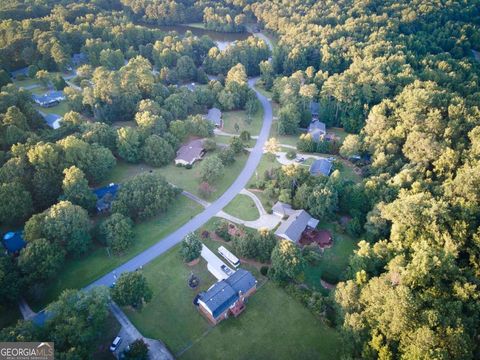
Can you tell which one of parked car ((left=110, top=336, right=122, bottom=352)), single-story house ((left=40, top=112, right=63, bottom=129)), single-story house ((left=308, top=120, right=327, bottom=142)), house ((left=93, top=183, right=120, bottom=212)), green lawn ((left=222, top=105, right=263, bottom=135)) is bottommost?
parked car ((left=110, top=336, right=122, bottom=352))

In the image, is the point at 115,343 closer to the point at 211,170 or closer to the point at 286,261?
the point at 286,261

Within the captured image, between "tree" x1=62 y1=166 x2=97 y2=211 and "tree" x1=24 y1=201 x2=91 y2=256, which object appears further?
"tree" x1=62 y1=166 x2=97 y2=211

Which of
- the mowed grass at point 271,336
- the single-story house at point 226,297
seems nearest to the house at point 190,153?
the single-story house at point 226,297

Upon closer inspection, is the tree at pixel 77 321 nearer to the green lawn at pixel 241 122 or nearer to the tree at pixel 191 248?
the tree at pixel 191 248

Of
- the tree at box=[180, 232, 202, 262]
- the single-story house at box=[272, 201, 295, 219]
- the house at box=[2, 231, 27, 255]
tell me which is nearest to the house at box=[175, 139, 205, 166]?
the single-story house at box=[272, 201, 295, 219]

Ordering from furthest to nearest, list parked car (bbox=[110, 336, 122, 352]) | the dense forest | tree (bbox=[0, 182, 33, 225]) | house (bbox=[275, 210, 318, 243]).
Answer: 1. house (bbox=[275, 210, 318, 243])
2. tree (bbox=[0, 182, 33, 225])
3. parked car (bbox=[110, 336, 122, 352])
4. the dense forest

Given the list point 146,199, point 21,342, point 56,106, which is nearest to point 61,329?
point 21,342

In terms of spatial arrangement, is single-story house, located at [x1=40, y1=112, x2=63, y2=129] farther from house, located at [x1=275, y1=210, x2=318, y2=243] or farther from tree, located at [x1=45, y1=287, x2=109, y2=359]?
house, located at [x1=275, y1=210, x2=318, y2=243]

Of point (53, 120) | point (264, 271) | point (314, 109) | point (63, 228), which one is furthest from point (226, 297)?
point (314, 109)
